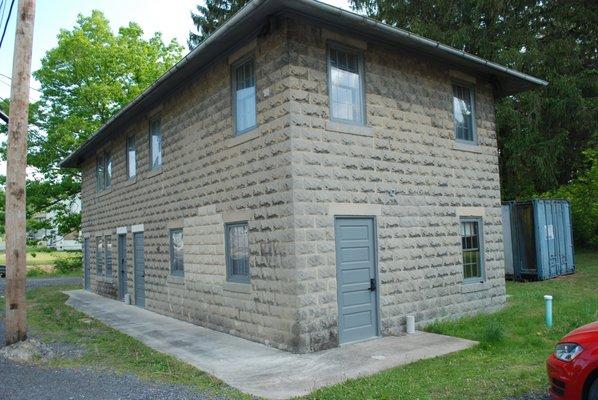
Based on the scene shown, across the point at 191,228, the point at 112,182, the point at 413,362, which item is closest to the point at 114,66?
the point at 112,182

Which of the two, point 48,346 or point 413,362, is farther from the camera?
point 48,346

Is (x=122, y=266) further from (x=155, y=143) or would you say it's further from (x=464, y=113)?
(x=464, y=113)

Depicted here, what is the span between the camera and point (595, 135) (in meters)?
21.5

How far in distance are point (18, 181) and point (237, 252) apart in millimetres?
4144

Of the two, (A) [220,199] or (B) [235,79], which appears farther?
(A) [220,199]

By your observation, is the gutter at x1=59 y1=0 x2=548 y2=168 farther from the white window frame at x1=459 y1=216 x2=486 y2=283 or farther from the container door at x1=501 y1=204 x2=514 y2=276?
the container door at x1=501 y1=204 x2=514 y2=276

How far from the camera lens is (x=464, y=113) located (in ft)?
39.3

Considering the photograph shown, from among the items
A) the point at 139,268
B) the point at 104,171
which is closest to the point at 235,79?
the point at 139,268

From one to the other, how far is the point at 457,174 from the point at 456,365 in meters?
5.26

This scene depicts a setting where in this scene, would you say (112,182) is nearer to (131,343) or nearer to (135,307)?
(135,307)

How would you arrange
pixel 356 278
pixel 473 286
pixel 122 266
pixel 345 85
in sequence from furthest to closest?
pixel 122 266
pixel 473 286
pixel 345 85
pixel 356 278

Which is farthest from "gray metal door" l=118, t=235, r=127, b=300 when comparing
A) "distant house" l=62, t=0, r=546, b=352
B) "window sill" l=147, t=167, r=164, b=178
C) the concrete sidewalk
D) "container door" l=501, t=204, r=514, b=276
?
"container door" l=501, t=204, r=514, b=276

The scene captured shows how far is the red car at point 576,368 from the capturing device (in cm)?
475

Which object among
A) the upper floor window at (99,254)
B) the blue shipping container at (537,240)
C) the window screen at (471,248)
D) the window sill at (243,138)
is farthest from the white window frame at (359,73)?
the upper floor window at (99,254)
